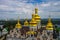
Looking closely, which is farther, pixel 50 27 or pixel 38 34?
pixel 50 27

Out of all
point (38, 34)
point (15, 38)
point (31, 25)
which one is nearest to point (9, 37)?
point (15, 38)

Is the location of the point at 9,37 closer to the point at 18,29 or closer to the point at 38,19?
the point at 18,29

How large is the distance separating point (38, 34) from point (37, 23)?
2.28 m

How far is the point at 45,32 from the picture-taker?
10.6 metres

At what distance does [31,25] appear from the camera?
478 inches

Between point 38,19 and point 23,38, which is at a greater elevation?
point 38,19

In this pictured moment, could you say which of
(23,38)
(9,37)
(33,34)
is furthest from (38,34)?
(9,37)

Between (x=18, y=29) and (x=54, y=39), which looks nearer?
(x=54, y=39)

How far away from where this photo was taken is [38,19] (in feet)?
41.9

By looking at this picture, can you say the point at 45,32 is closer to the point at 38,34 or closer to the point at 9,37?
the point at 38,34

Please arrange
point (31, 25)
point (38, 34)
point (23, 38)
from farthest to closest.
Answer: point (31, 25) → point (23, 38) → point (38, 34)

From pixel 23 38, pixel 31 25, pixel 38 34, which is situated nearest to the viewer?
pixel 38 34

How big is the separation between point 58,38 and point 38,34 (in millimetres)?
1360

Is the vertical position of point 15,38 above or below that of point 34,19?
below
